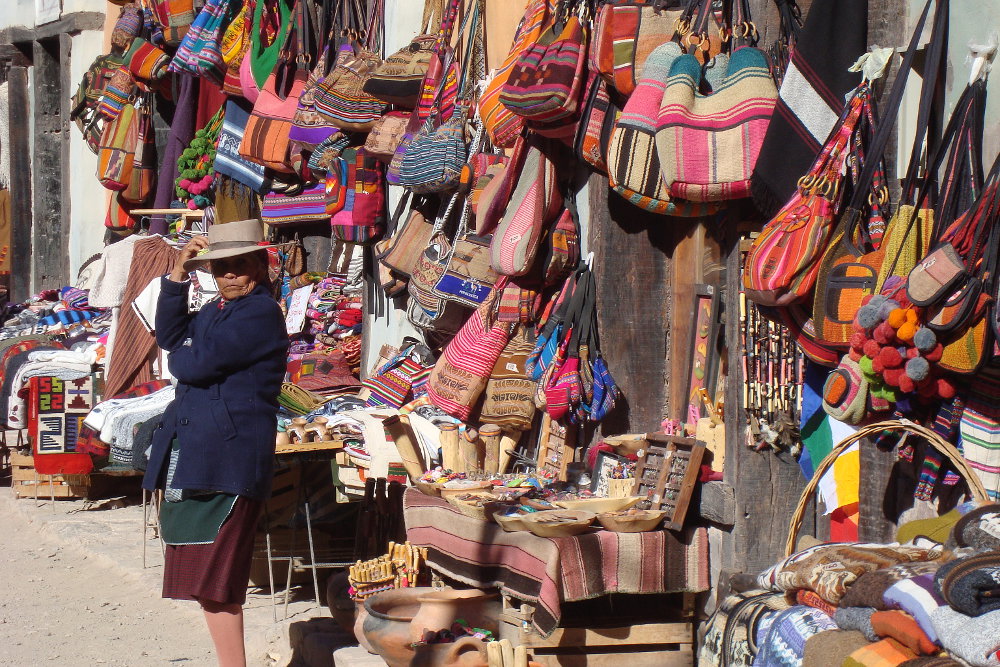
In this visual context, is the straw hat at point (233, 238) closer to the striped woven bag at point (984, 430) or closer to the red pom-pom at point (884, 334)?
the red pom-pom at point (884, 334)

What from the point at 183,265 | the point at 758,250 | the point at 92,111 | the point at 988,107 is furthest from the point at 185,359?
the point at 92,111

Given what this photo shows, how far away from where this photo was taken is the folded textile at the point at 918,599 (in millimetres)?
2539

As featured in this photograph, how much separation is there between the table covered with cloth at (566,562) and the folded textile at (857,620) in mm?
1285

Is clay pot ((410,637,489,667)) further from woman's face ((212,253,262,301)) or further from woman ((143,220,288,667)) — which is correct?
woman's face ((212,253,262,301))

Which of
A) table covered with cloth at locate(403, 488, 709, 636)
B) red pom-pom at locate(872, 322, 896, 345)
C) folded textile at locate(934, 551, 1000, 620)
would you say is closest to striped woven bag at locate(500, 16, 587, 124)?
table covered with cloth at locate(403, 488, 709, 636)

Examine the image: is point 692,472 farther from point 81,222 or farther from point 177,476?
point 81,222

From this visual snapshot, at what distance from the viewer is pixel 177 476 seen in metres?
4.20

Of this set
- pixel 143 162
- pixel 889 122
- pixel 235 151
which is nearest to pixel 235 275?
pixel 889 122

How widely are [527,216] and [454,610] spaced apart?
5.46 ft

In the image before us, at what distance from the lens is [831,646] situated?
2.78 metres

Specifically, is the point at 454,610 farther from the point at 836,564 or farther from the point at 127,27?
the point at 127,27

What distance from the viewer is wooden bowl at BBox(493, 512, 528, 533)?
13.7 feet

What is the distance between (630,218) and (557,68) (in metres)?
0.66

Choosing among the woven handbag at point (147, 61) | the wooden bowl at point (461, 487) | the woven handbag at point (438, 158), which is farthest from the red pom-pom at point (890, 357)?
the woven handbag at point (147, 61)
